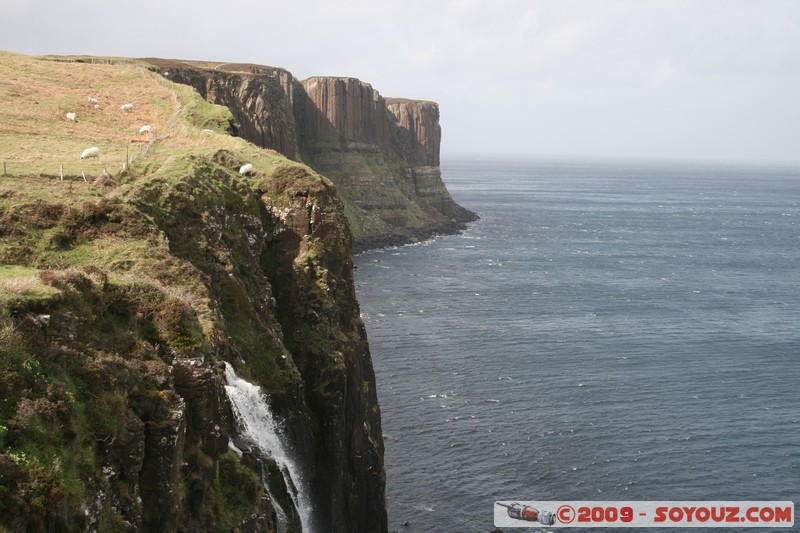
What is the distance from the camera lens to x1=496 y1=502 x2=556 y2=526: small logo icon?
1873 inches

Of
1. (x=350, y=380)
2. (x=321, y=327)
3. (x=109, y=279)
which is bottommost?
(x=350, y=380)

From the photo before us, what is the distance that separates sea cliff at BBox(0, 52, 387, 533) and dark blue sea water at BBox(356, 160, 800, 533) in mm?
13163

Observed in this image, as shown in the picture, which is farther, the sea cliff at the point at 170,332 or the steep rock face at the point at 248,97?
the steep rock face at the point at 248,97

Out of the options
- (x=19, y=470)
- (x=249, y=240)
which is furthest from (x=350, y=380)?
(x=19, y=470)

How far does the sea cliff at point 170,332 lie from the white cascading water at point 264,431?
62 centimetres

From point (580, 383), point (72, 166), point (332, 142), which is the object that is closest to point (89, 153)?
point (72, 166)

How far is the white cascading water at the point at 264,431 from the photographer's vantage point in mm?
28606

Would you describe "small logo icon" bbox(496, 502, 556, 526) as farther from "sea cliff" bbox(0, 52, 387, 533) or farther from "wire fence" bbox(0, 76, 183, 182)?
"wire fence" bbox(0, 76, 183, 182)

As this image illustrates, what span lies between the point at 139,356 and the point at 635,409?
48786 mm

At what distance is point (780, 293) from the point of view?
4245 inches

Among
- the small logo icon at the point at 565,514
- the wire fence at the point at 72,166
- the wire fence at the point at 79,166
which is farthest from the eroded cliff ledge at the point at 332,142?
the small logo icon at the point at 565,514

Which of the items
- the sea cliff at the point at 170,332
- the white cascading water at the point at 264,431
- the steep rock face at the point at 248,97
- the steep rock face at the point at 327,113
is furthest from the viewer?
the steep rock face at the point at 327,113

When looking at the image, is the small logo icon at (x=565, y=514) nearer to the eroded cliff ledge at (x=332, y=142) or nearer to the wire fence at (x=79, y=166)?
the wire fence at (x=79, y=166)

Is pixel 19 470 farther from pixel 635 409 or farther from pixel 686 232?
pixel 686 232
